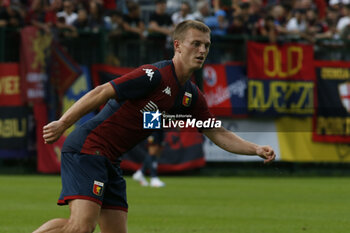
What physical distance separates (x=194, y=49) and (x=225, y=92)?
14.1m

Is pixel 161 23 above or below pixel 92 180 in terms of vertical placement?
below

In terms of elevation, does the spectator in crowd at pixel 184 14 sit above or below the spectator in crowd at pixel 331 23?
above

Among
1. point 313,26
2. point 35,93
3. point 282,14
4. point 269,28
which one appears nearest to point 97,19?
point 35,93

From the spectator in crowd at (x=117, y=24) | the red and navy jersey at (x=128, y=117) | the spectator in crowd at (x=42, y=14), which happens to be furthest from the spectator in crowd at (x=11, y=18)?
the red and navy jersey at (x=128, y=117)

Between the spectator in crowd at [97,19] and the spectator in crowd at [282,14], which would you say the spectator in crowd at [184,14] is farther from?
the spectator in crowd at [282,14]

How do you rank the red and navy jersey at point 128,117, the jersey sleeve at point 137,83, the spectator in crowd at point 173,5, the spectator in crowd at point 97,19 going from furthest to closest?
the spectator in crowd at point 173,5 < the spectator in crowd at point 97,19 < the red and navy jersey at point 128,117 < the jersey sleeve at point 137,83

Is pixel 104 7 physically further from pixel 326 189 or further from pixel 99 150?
pixel 99 150

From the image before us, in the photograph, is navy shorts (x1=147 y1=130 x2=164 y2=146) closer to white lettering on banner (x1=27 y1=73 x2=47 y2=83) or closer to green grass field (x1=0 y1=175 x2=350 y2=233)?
green grass field (x1=0 y1=175 x2=350 y2=233)

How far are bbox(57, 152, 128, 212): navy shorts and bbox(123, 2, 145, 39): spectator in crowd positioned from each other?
45.1 ft

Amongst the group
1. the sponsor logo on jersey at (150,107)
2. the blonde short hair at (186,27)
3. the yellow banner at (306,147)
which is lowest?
the yellow banner at (306,147)

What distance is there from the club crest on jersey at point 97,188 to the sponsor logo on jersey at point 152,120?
63 cm

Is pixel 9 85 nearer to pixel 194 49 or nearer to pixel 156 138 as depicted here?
pixel 156 138

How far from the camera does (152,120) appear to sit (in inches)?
257

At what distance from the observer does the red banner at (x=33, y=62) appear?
19.3 metres
